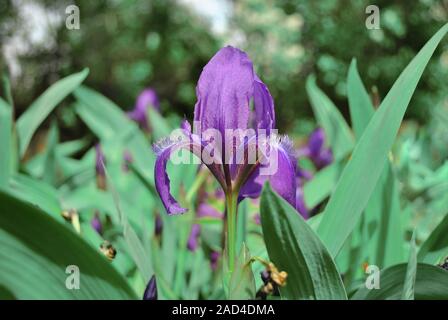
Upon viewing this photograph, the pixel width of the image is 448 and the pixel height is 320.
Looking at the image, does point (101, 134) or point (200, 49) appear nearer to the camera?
point (101, 134)

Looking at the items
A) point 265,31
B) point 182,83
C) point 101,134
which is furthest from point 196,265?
point 182,83

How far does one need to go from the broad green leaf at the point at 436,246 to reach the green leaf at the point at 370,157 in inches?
4.6

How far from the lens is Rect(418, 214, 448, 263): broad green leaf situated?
0.64 metres

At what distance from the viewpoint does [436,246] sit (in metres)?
0.64

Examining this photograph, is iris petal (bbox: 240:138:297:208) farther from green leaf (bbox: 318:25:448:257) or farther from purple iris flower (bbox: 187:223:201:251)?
purple iris flower (bbox: 187:223:201:251)

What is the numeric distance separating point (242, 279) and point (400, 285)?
16 centimetres

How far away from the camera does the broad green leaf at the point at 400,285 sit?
1.86ft

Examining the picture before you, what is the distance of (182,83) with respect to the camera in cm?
725

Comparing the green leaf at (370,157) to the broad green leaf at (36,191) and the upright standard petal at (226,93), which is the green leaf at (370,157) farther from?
the broad green leaf at (36,191)

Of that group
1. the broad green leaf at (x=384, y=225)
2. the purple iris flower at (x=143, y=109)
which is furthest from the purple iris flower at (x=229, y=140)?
the purple iris flower at (x=143, y=109)

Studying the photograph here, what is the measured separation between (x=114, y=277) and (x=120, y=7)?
7.17 m

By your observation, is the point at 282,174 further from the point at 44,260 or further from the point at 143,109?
the point at 143,109

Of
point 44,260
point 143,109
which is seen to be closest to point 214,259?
point 44,260
